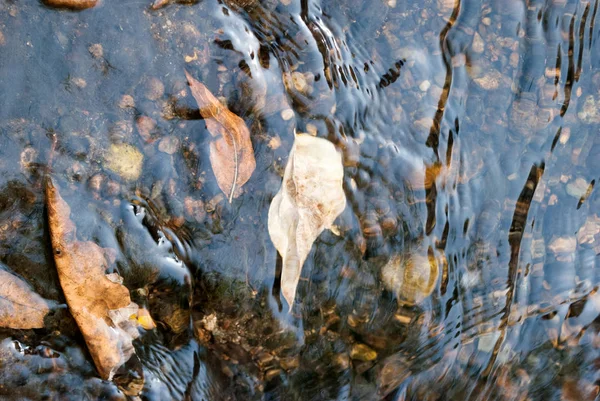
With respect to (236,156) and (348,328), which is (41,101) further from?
(348,328)

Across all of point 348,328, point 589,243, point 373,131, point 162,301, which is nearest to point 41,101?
point 162,301

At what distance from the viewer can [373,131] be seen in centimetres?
237

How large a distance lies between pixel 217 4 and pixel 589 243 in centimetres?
220

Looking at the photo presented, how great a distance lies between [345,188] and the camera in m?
2.30

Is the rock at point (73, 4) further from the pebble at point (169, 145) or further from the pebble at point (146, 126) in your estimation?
the pebble at point (169, 145)

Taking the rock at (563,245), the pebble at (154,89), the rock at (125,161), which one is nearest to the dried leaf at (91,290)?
the rock at (125,161)

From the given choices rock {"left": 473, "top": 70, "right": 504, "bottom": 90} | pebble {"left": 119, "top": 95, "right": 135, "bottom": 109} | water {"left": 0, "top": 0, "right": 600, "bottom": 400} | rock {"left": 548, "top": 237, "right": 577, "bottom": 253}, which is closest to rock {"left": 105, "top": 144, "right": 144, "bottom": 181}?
water {"left": 0, "top": 0, "right": 600, "bottom": 400}

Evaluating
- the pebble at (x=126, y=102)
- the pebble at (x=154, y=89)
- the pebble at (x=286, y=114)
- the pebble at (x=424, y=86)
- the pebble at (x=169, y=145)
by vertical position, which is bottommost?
the pebble at (x=169, y=145)

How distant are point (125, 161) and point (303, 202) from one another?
75cm

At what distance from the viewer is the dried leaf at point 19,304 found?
198 cm

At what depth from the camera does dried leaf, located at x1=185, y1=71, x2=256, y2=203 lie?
7.06ft

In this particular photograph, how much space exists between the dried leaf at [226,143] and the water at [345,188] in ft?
0.14

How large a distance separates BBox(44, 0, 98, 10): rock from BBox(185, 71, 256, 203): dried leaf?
17.9 inches

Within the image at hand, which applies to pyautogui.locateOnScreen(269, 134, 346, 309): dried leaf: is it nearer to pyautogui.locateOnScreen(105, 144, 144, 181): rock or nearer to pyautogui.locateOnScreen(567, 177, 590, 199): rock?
pyautogui.locateOnScreen(105, 144, 144, 181): rock
